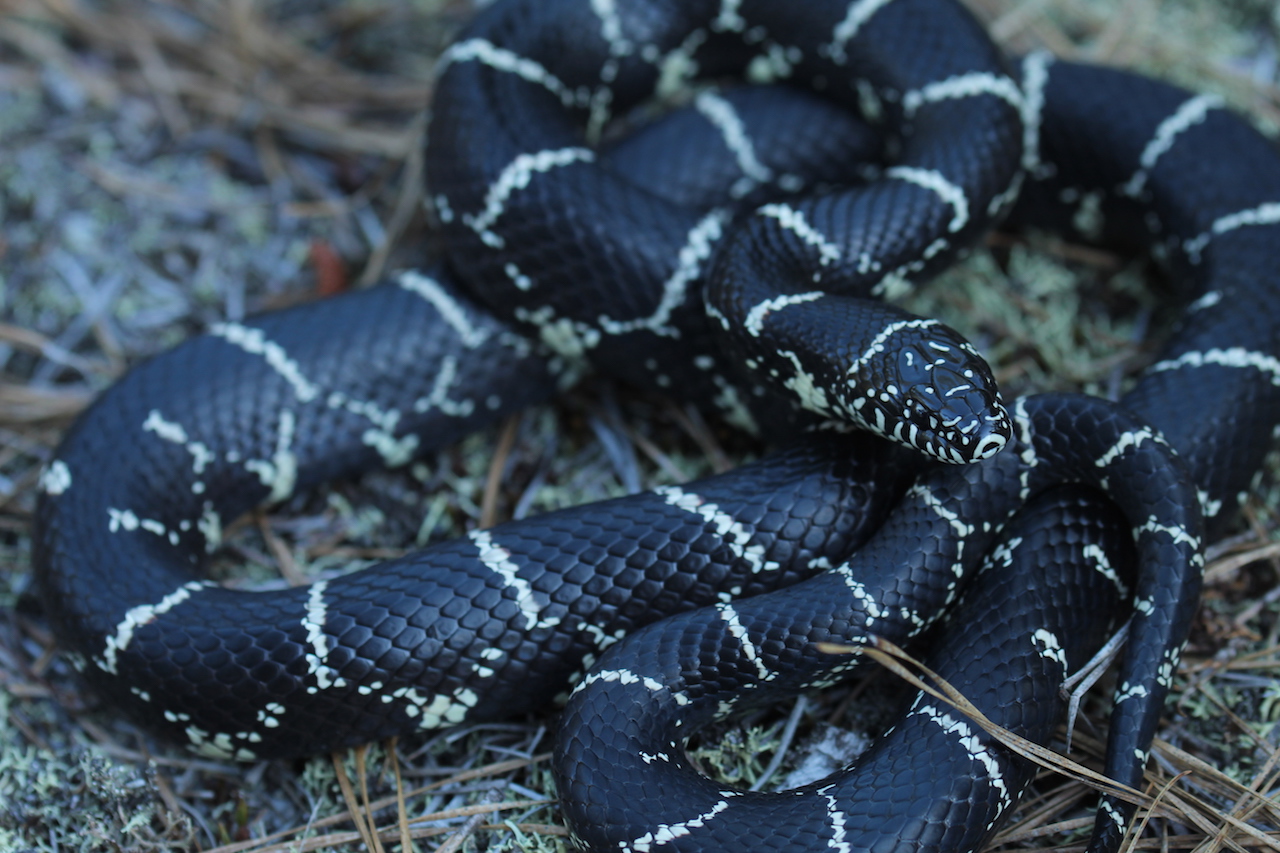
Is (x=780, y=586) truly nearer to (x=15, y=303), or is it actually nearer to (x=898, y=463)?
(x=898, y=463)

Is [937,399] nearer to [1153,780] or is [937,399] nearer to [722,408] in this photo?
[722,408]

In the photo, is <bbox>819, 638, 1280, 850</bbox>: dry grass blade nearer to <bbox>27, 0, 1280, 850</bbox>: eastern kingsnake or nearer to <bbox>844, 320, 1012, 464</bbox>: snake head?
<bbox>27, 0, 1280, 850</bbox>: eastern kingsnake

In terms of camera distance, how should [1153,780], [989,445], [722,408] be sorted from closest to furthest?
[989,445] < [1153,780] < [722,408]

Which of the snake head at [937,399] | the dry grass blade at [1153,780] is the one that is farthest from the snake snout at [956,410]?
the dry grass blade at [1153,780]

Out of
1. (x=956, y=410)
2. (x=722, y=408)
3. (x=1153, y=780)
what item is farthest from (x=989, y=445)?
(x=722, y=408)

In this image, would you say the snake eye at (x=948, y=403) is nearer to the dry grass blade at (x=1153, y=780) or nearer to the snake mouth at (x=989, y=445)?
the snake mouth at (x=989, y=445)

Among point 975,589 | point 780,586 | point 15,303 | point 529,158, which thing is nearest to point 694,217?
point 529,158
